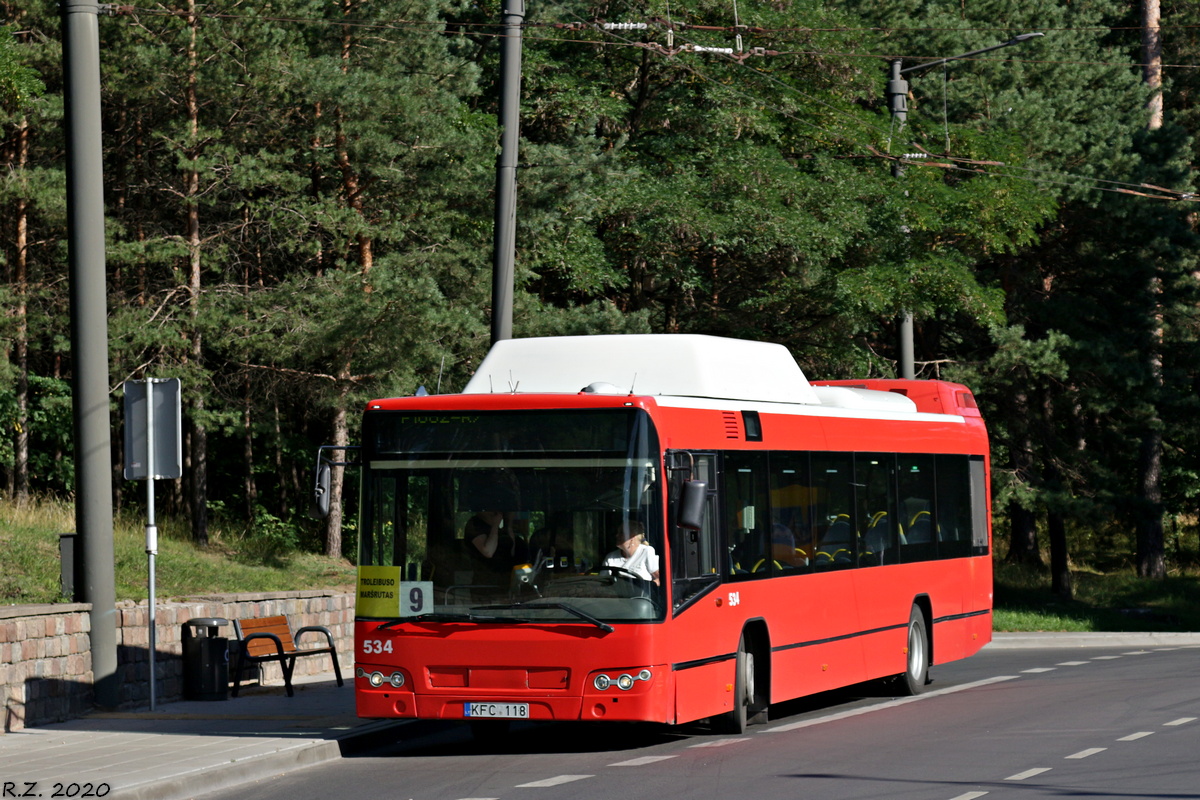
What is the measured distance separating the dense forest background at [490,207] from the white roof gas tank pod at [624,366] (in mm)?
11954

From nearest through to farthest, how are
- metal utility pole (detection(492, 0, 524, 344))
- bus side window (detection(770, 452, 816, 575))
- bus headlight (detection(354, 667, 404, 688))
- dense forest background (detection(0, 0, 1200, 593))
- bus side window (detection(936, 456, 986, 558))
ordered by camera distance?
bus headlight (detection(354, 667, 404, 688)) < bus side window (detection(770, 452, 816, 575)) < metal utility pole (detection(492, 0, 524, 344)) < bus side window (detection(936, 456, 986, 558)) < dense forest background (detection(0, 0, 1200, 593))

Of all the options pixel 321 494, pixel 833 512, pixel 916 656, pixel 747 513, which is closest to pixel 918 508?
pixel 916 656

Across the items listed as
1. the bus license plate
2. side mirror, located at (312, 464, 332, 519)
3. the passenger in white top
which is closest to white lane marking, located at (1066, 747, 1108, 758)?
the passenger in white top

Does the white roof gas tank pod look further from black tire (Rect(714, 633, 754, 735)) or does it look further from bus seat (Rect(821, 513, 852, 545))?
black tire (Rect(714, 633, 754, 735))

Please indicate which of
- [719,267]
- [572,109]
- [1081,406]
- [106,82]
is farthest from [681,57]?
[1081,406]

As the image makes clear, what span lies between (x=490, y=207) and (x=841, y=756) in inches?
752

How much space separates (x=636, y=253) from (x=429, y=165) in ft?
16.8

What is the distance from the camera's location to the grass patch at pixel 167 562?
18.4 meters

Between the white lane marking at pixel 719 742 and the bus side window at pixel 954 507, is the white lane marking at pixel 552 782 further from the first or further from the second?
the bus side window at pixel 954 507

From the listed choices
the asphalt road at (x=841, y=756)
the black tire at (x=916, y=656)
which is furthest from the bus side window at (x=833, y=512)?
Result: the black tire at (x=916, y=656)

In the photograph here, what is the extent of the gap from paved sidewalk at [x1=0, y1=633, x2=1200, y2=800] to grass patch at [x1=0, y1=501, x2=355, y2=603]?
2324 mm

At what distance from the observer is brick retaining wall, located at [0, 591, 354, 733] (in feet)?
47.1

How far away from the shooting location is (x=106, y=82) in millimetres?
28812

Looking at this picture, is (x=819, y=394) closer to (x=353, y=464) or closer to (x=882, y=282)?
(x=353, y=464)
